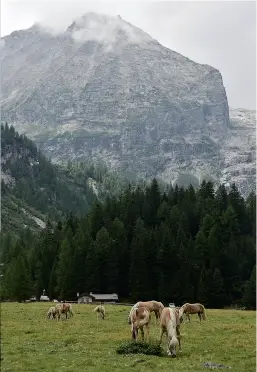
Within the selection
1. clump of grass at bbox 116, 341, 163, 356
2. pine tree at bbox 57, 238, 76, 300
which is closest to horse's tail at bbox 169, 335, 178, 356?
clump of grass at bbox 116, 341, 163, 356

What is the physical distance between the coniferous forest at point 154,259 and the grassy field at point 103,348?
56.6 metres

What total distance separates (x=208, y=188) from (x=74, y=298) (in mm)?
56009

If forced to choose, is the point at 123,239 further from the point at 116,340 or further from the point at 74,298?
the point at 116,340

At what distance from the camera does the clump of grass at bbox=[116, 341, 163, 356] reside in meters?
26.5

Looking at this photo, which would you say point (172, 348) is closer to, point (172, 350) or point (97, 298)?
point (172, 350)

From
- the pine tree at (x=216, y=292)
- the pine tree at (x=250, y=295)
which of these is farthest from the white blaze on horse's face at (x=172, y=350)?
the pine tree at (x=216, y=292)

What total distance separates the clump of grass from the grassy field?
0.52 meters

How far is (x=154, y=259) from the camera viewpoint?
107 meters

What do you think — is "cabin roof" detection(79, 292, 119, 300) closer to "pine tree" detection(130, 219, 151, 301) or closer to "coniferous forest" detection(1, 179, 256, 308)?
"coniferous forest" detection(1, 179, 256, 308)

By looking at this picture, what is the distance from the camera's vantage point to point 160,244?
109625 mm

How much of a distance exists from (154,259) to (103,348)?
7903 cm

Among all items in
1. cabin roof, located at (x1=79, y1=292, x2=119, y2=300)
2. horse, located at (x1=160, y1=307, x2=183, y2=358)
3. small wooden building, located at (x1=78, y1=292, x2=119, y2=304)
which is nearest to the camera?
horse, located at (x1=160, y1=307, x2=183, y2=358)

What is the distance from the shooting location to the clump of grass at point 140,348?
26.5 m

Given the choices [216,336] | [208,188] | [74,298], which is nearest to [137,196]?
[208,188]
